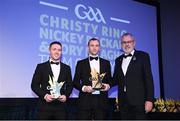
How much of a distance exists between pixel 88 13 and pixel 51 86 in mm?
2064

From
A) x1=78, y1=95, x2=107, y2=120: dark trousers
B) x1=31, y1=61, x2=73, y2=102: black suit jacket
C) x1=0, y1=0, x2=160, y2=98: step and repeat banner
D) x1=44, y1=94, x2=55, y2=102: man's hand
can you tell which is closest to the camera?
x1=44, y1=94, x2=55, y2=102: man's hand

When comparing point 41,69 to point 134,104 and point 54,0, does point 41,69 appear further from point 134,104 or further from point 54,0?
point 54,0

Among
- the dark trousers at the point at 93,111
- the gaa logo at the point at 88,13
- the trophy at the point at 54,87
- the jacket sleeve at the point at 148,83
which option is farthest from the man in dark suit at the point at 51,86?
the gaa logo at the point at 88,13

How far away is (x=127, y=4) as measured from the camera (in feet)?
20.0

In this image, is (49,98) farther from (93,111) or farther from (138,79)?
(138,79)

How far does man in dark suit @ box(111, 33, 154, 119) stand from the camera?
3.79 metres

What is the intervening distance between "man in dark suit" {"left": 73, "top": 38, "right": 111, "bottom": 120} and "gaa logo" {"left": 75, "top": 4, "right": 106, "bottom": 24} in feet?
4.87

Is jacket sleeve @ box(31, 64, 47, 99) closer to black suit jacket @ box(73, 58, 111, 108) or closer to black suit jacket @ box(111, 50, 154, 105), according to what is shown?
black suit jacket @ box(73, 58, 111, 108)

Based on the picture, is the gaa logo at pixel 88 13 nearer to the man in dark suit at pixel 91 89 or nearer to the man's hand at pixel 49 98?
the man in dark suit at pixel 91 89

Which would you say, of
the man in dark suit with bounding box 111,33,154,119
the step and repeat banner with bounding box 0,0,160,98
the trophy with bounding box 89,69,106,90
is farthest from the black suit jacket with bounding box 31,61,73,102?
the step and repeat banner with bounding box 0,0,160,98

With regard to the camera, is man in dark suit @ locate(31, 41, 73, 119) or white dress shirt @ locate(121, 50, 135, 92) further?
white dress shirt @ locate(121, 50, 135, 92)

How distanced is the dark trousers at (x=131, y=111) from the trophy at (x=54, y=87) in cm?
78

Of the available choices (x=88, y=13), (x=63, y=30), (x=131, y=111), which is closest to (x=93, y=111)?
(x=131, y=111)

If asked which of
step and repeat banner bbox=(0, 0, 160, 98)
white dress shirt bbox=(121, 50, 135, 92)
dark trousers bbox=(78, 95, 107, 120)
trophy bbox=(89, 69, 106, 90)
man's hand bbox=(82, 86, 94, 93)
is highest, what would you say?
step and repeat banner bbox=(0, 0, 160, 98)
